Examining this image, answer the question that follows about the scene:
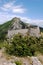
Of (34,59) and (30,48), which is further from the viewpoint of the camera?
(30,48)

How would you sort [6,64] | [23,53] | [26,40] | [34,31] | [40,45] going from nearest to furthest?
[6,64] < [23,53] < [26,40] < [40,45] < [34,31]

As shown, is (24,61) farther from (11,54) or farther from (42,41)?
(42,41)

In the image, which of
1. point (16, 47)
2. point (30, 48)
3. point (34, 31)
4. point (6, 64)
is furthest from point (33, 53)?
point (34, 31)

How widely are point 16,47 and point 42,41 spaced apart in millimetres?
12997

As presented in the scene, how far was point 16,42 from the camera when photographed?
28203 millimetres

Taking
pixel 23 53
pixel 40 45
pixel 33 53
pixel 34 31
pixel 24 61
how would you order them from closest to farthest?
pixel 24 61 → pixel 23 53 → pixel 33 53 → pixel 40 45 → pixel 34 31

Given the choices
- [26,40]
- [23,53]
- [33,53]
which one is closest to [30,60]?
[23,53]

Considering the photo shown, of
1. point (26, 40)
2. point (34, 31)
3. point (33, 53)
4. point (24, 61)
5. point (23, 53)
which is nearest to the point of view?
point (24, 61)

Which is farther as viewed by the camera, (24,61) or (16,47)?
(16,47)

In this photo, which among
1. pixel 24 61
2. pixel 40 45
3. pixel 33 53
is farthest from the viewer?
pixel 40 45

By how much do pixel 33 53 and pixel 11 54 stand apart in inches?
138

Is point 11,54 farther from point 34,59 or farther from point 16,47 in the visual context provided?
point 34,59

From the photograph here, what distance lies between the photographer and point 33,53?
2770 centimetres

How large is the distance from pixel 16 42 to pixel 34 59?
5682 mm
